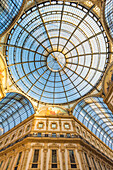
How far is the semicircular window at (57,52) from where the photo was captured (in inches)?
978

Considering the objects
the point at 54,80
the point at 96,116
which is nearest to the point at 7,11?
the point at 54,80

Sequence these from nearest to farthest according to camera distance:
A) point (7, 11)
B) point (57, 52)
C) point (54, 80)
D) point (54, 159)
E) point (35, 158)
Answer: point (7, 11) < point (35, 158) < point (54, 159) < point (57, 52) < point (54, 80)

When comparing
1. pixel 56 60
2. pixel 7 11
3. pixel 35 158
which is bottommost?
pixel 35 158

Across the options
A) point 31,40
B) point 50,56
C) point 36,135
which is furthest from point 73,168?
point 31,40

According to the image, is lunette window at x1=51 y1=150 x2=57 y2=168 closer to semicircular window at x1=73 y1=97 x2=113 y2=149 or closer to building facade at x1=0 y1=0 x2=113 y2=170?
building facade at x1=0 y1=0 x2=113 y2=170

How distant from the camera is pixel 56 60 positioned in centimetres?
3284

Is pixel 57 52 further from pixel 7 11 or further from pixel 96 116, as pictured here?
pixel 96 116

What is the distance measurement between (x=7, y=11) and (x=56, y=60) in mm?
16547

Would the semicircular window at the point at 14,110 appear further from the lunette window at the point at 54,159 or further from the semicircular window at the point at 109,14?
the semicircular window at the point at 109,14

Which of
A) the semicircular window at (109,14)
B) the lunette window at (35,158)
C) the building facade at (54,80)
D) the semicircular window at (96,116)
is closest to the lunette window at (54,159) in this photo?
the building facade at (54,80)

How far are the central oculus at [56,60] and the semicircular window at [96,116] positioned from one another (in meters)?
12.4

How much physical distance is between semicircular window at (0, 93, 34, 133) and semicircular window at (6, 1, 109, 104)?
3094 millimetres

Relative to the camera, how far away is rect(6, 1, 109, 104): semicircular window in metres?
24.8

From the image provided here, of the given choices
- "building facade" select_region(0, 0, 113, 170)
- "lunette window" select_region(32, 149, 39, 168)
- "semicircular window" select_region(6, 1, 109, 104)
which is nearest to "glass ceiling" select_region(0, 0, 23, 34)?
"building facade" select_region(0, 0, 113, 170)
